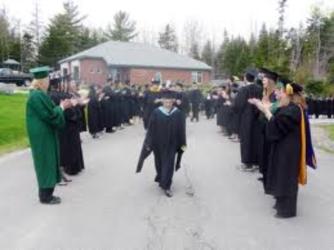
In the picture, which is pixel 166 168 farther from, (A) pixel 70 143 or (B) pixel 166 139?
(A) pixel 70 143

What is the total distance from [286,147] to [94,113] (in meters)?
11.9

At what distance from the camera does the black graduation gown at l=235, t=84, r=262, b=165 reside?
11.0 metres

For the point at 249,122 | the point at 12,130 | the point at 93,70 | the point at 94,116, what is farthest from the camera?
the point at 93,70

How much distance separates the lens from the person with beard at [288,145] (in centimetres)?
745

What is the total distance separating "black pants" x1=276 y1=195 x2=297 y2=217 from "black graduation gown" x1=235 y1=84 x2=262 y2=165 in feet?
11.5

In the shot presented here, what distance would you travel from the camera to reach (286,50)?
65250 millimetres

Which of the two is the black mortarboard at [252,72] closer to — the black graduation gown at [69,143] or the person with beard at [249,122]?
the person with beard at [249,122]

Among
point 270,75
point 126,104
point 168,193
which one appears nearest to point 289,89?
point 270,75

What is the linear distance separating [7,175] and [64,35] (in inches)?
2543

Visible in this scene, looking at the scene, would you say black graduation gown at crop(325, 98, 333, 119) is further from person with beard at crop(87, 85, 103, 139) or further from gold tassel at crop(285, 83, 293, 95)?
gold tassel at crop(285, 83, 293, 95)

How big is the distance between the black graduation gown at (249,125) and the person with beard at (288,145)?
3.34 m

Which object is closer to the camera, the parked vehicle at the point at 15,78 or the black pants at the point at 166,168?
the black pants at the point at 166,168

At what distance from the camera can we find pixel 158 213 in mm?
7719

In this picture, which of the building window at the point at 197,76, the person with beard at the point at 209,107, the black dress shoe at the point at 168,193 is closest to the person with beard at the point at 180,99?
the black dress shoe at the point at 168,193
